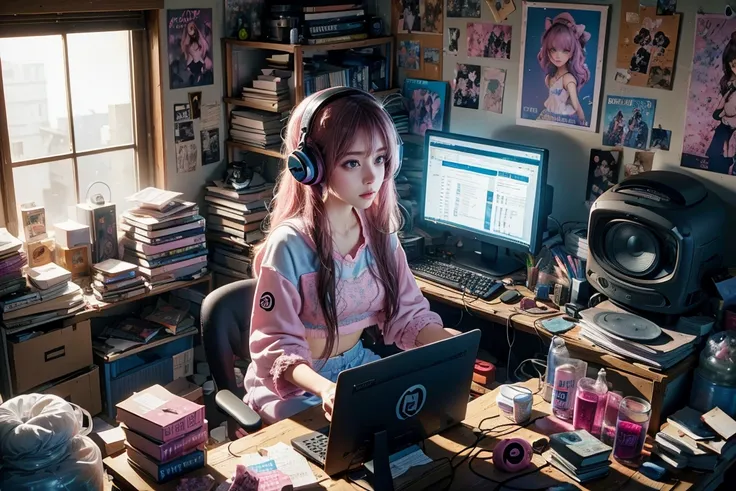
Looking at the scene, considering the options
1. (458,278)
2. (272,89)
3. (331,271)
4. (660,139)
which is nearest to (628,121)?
(660,139)

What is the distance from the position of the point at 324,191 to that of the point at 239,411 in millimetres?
624

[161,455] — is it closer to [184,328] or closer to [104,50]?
[184,328]

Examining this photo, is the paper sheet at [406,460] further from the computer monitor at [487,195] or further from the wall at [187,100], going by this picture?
the wall at [187,100]

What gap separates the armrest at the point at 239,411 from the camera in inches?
79.6

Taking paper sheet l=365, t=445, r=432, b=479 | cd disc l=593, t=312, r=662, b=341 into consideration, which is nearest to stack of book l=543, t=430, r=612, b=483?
paper sheet l=365, t=445, r=432, b=479

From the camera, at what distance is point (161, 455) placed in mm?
1721

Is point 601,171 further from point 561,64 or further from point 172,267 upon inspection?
point 172,267

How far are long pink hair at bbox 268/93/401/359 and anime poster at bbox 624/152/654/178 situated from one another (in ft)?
3.16

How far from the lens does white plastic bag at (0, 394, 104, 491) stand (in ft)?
5.91

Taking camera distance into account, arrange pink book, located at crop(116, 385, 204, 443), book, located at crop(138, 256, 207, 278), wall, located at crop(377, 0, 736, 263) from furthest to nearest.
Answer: book, located at crop(138, 256, 207, 278) < wall, located at crop(377, 0, 736, 263) < pink book, located at crop(116, 385, 204, 443)

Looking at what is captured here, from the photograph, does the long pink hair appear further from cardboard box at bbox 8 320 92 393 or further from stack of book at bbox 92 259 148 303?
cardboard box at bbox 8 320 92 393

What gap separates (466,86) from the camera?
128 inches

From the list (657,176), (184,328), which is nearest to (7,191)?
(184,328)

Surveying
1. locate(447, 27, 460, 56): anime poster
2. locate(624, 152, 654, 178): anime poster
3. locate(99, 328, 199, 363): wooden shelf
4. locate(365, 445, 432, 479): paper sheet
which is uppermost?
locate(447, 27, 460, 56): anime poster
